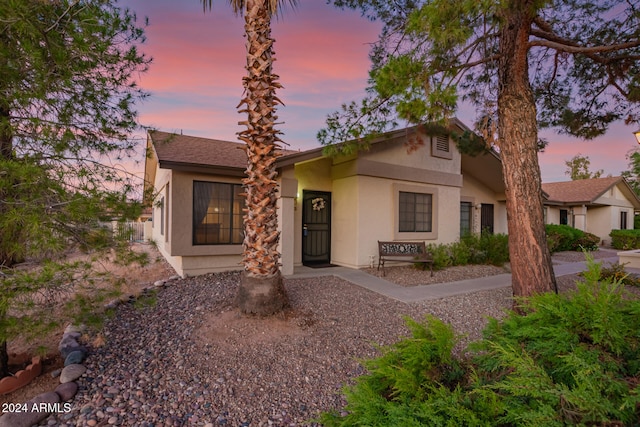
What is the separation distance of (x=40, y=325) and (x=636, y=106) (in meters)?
10.9

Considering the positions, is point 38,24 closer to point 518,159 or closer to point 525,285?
point 518,159

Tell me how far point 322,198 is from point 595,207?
21.9 metres

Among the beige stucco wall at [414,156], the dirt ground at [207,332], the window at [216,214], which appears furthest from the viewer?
the beige stucco wall at [414,156]

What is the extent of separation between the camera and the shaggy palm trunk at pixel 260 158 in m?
4.86

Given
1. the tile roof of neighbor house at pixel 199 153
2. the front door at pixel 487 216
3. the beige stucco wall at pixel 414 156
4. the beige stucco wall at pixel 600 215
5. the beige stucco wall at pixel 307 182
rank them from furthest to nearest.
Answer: the beige stucco wall at pixel 600 215 < the front door at pixel 487 216 < the beige stucco wall at pixel 414 156 < the beige stucco wall at pixel 307 182 < the tile roof of neighbor house at pixel 199 153

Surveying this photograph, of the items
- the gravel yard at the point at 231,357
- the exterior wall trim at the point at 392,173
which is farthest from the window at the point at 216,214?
the exterior wall trim at the point at 392,173

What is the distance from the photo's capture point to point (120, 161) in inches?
152

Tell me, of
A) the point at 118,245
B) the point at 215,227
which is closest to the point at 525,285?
the point at 118,245

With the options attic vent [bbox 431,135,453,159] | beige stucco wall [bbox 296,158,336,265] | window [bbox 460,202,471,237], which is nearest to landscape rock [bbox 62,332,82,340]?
beige stucco wall [bbox 296,158,336,265]

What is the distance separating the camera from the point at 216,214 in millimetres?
7914

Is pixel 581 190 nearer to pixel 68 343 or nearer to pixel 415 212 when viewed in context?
pixel 415 212

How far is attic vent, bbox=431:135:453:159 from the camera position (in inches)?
427

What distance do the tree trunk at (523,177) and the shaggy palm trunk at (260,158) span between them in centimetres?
390

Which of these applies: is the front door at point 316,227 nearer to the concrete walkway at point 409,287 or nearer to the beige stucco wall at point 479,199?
the concrete walkway at point 409,287
